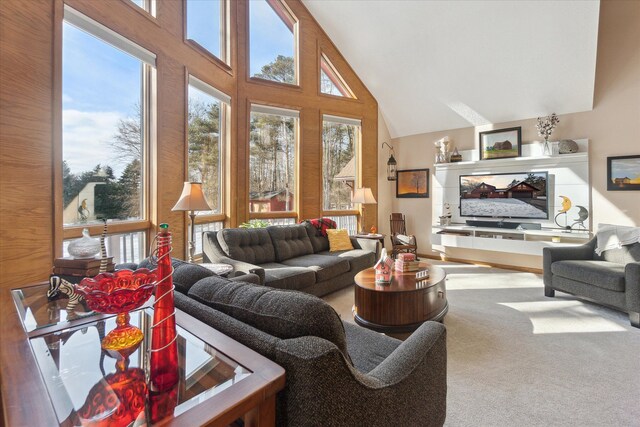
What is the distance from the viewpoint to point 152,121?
3355mm

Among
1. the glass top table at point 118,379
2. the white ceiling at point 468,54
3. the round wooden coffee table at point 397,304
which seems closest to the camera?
the glass top table at point 118,379

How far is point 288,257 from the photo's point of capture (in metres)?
3.91

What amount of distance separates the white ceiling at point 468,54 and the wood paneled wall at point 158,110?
0.63 m

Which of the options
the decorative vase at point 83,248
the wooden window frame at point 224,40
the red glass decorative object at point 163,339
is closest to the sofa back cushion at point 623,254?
the red glass decorative object at point 163,339

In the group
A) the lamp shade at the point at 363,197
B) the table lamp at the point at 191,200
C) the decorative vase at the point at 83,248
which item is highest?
the lamp shade at the point at 363,197

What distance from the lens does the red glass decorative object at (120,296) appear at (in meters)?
0.94

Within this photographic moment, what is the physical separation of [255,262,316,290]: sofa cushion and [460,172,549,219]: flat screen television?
3598 millimetres

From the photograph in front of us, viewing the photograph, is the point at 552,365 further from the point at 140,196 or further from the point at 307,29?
the point at 307,29

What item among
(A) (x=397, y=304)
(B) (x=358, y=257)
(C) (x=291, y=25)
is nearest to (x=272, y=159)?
(B) (x=358, y=257)

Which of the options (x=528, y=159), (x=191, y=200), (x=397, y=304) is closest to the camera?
(x=397, y=304)

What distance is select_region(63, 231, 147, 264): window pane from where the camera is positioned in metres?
3.04

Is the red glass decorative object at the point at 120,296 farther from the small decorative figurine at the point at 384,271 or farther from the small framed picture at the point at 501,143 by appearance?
the small framed picture at the point at 501,143

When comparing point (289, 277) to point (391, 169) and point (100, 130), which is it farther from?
point (391, 169)

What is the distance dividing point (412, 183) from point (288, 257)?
3.52m
